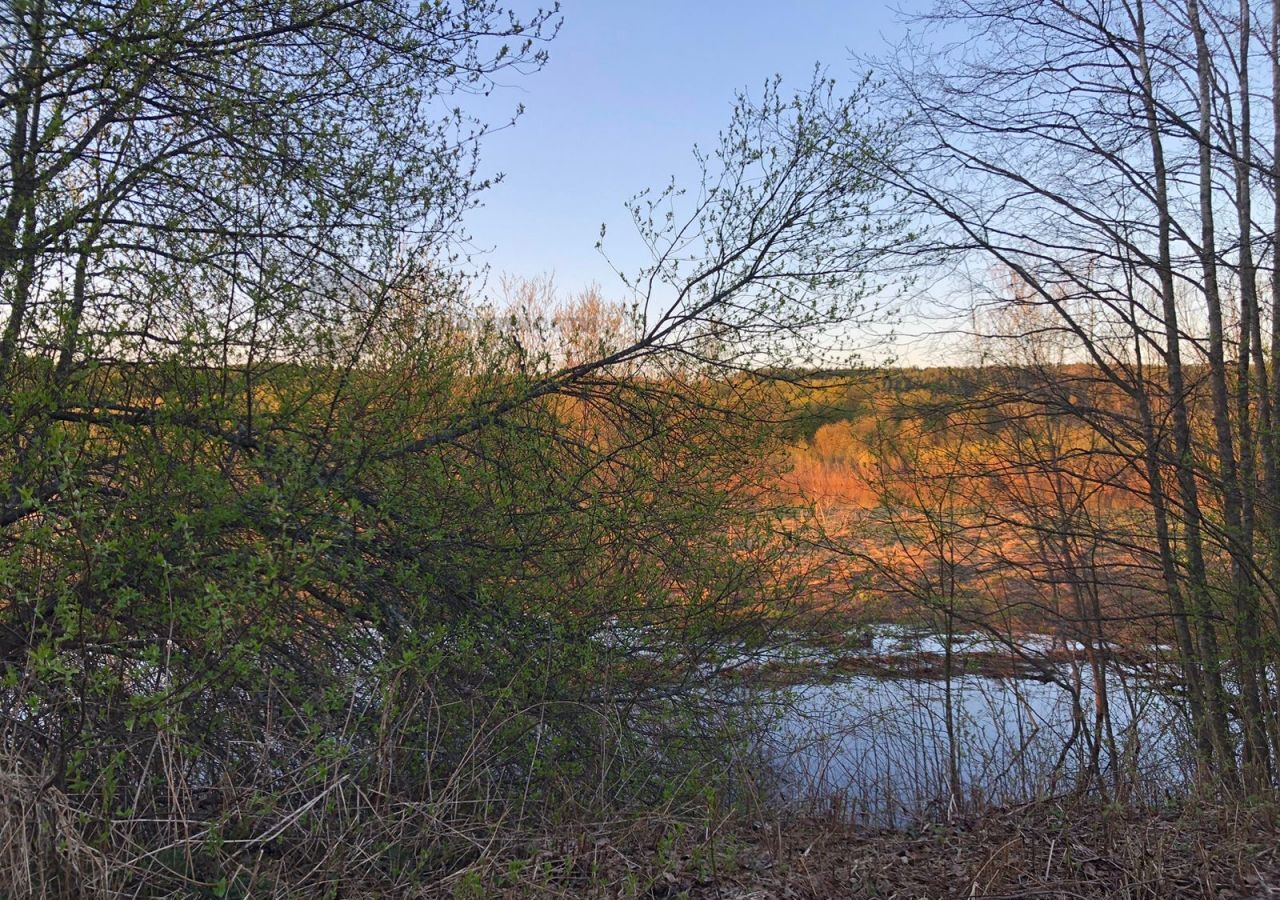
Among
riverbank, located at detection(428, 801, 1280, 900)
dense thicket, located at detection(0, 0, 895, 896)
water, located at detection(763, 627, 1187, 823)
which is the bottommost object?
water, located at detection(763, 627, 1187, 823)

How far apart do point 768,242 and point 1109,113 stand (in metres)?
3.12

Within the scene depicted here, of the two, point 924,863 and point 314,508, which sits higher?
point 314,508

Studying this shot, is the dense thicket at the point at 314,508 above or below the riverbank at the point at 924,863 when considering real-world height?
above

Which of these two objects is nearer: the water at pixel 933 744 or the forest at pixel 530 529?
the forest at pixel 530 529

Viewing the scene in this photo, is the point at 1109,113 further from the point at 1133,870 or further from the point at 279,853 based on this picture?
the point at 279,853

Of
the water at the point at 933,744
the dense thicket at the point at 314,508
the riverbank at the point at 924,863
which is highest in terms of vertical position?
the dense thicket at the point at 314,508

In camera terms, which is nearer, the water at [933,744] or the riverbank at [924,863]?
the riverbank at [924,863]

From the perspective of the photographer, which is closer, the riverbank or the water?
the riverbank

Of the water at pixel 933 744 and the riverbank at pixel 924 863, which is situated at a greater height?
the riverbank at pixel 924 863

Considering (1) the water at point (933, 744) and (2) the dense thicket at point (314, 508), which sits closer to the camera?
(2) the dense thicket at point (314, 508)

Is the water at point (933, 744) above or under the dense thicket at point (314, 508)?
under

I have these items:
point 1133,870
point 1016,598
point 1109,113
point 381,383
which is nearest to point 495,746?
point 381,383

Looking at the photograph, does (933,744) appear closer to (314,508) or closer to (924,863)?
(924,863)

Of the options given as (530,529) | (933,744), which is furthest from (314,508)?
(933,744)
